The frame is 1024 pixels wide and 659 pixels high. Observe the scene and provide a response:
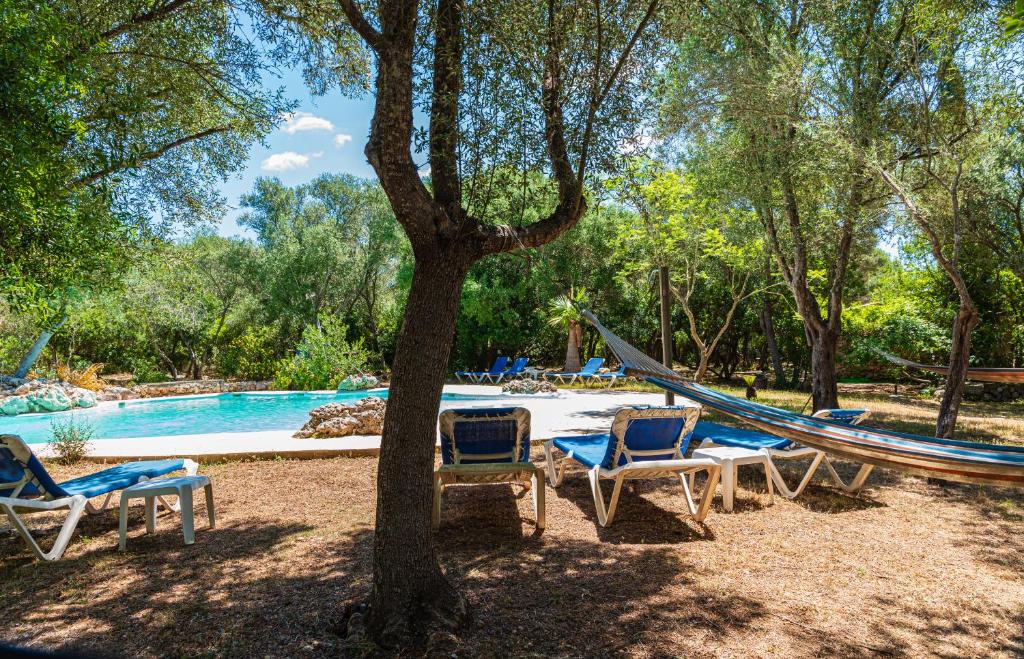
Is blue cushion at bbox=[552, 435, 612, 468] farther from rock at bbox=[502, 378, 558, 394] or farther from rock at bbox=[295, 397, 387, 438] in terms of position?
rock at bbox=[502, 378, 558, 394]

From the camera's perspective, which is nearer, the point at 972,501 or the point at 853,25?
the point at 972,501

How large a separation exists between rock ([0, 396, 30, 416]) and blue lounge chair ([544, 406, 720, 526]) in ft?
46.8

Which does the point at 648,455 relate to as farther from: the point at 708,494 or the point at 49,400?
the point at 49,400

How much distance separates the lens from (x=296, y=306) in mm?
21516

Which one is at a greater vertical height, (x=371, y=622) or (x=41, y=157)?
(x=41, y=157)

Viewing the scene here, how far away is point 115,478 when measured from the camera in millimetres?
4262

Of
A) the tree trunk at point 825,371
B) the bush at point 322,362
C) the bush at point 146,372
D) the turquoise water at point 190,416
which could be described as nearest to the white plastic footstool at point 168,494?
the turquoise water at point 190,416

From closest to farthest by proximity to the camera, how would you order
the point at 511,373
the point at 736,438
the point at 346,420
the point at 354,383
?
1. the point at 736,438
2. the point at 346,420
3. the point at 354,383
4. the point at 511,373

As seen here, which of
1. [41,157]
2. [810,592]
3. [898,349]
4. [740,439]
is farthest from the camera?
[898,349]

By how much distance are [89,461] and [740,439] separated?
697 cm

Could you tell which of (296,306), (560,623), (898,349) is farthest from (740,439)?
(296,306)

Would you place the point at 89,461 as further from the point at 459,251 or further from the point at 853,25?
the point at 853,25

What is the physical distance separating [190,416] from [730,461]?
12.1 metres

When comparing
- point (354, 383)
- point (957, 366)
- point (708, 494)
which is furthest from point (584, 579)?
point (354, 383)
